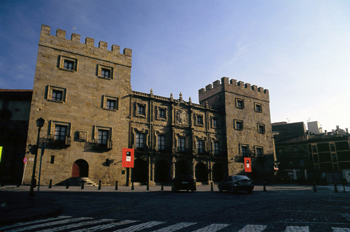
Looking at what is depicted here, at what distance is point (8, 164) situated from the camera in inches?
901

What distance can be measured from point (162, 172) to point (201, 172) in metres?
5.99

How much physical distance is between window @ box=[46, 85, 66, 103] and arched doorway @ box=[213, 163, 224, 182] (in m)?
20.9

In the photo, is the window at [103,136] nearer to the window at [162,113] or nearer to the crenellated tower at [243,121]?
the window at [162,113]

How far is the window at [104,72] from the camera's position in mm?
26245

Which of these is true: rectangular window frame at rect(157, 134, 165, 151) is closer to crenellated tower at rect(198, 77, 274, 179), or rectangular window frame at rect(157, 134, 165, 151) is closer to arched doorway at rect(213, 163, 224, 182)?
arched doorway at rect(213, 163, 224, 182)

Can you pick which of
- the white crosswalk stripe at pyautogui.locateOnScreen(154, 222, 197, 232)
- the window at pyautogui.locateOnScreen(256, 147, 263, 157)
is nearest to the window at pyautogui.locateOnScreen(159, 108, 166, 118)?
the window at pyautogui.locateOnScreen(256, 147, 263, 157)

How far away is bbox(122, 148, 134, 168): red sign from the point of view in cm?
→ 2517

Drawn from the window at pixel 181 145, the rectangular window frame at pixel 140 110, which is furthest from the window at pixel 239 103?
the rectangular window frame at pixel 140 110

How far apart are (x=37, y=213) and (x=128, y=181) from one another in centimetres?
1852

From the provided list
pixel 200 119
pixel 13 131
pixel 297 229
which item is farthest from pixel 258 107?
pixel 297 229

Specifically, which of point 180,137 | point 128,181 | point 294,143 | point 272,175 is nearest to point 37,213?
point 128,181

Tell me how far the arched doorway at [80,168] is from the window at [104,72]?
9.24 meters

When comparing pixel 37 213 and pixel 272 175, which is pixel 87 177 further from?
pixel 272 175

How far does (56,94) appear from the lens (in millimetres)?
23625
